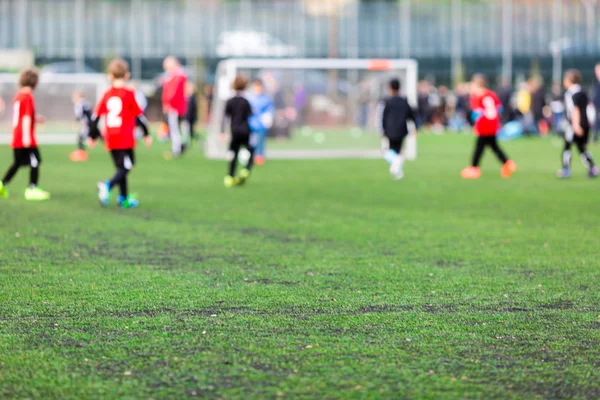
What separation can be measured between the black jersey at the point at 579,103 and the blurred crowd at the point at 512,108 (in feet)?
Answer: 39.7

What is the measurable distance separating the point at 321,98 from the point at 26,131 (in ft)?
51.8

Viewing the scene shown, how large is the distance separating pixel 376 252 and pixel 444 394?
455 centimetres

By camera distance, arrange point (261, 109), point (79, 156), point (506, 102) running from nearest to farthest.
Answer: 1. point (261, 109)
2. point (79, 156)
3. point (506, 102)

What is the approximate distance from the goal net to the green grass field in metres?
17.4

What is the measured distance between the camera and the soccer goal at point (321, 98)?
83.9ft

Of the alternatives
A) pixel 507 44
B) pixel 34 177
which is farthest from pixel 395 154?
pixel 507 44

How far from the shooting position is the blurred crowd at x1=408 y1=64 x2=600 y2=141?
121ft

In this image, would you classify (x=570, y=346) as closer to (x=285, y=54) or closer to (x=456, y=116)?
(x=456, y=116)

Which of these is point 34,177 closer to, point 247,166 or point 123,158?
point 123,158

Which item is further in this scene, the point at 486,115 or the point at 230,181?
the point at 486,115

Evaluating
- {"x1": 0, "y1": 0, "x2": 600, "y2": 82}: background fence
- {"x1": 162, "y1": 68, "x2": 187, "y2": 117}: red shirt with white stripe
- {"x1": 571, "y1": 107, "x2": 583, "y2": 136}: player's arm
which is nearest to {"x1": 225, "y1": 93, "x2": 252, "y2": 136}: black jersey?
{"x1": 571, "y1": 107, "x2": 583, "y2": 136}: player's arm

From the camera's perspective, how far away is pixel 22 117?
1355cm

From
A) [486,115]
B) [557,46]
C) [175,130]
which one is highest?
[557,46]

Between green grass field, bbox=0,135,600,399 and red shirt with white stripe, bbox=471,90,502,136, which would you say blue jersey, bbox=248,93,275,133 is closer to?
red shirt with white stripe, bbox=471,90,502,136
